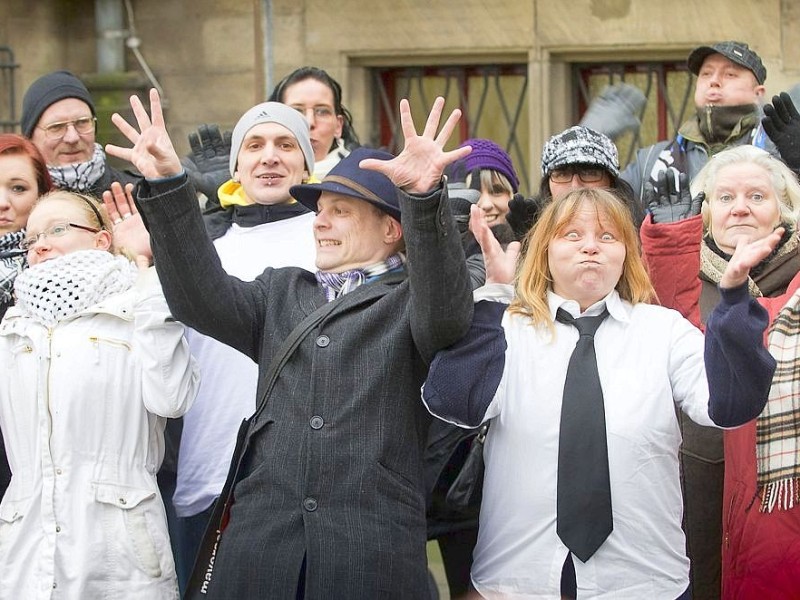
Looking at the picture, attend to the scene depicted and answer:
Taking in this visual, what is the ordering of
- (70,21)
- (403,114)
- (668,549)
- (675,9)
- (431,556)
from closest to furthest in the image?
(403,114) → (668,549) → (431,556) → (675,9) → (70,21)

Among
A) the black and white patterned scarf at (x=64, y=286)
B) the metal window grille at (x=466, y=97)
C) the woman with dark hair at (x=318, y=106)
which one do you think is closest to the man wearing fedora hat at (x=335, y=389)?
the black and white patterned scarf at (x=64, y=286)

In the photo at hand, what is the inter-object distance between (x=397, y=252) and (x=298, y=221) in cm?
73

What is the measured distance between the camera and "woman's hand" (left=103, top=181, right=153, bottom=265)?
15.1 feet

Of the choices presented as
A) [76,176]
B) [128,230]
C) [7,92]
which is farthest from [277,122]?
[7,92]

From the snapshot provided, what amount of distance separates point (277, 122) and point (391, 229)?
939 mm

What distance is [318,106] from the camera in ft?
19.4

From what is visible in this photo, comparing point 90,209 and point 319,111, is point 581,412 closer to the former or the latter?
point 90,209

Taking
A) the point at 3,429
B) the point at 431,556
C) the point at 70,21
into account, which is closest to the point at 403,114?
the point at 3,429

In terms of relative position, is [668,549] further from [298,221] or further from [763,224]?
[298,221]

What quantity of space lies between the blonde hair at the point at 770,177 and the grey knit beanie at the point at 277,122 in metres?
1.21

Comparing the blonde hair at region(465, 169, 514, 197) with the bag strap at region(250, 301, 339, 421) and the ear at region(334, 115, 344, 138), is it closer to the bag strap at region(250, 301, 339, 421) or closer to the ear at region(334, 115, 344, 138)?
the ear at region(334, 115, 344, 138)

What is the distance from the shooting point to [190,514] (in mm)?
4777

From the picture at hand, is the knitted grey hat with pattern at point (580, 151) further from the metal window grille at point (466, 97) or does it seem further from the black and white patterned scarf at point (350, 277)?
the metal window grille at point (466, 97)

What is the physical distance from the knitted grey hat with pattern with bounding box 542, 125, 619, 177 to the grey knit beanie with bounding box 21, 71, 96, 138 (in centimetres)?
173
